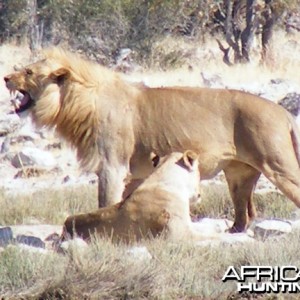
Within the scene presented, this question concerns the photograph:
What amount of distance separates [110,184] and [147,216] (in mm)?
932

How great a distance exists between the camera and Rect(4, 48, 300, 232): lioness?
10195 mm

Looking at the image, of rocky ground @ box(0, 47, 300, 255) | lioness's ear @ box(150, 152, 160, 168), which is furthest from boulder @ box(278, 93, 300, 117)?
lioness's ear @ box(150, 152, 160, 168)

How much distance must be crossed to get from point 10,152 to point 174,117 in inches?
267

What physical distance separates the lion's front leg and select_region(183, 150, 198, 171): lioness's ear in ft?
2.09

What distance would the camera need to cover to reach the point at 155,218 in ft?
30.0

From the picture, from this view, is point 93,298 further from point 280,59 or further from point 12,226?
point 280,59

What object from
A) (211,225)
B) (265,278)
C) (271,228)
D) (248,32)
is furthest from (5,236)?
(248,32)

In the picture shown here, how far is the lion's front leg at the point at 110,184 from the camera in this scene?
10000 mm

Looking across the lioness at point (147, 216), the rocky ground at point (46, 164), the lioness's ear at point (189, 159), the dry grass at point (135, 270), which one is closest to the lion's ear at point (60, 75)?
the rocky ground at point (46, 164)

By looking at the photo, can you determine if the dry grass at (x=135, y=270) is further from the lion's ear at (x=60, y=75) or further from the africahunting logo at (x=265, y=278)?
the lion's ear at (x=60, y=75)

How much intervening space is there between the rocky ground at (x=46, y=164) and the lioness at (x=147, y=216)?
34cm

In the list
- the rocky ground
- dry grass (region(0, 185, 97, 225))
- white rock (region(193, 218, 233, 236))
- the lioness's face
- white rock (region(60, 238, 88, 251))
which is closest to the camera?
white rock (region(60, 238, 88, 251))

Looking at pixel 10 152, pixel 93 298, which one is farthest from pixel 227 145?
pixel 10 152

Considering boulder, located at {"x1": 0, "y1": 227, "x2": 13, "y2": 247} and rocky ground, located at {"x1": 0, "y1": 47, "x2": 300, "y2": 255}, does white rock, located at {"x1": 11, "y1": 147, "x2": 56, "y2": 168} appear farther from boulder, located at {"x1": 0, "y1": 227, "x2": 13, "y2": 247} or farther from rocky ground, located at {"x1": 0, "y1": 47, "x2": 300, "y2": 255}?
boulder, located at {"x1": 0, "y1": 227, "x2": 13, "y2": 247}
